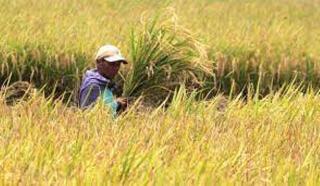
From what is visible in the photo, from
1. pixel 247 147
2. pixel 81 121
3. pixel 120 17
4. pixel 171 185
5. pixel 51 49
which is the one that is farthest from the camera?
pixel 120 17

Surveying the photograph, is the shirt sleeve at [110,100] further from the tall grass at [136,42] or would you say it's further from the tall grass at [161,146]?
the tall grass at [136,42]

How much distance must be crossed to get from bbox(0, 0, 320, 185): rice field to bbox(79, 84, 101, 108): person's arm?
14 centimetres

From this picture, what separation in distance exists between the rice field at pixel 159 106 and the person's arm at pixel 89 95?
135mm

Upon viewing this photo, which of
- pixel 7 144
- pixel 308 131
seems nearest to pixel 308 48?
pixel 308 131

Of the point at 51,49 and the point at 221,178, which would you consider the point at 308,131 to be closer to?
the point at 221,178

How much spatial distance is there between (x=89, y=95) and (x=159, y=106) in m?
0.74

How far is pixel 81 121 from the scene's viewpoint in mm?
3307

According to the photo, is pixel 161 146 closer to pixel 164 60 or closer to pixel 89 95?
pixel 89 95

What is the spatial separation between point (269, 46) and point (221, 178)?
15.7 ft

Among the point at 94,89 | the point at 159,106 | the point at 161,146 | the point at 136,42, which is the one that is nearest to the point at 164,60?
the point at 136,42

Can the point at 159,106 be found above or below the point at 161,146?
below

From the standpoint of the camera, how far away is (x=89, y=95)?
173 inches

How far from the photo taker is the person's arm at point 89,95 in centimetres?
433

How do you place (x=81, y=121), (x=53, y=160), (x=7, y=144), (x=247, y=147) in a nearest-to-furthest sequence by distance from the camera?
(x=53, y=160), (x=7, y=144), (x=247, y=147), (x=81, y=121)
